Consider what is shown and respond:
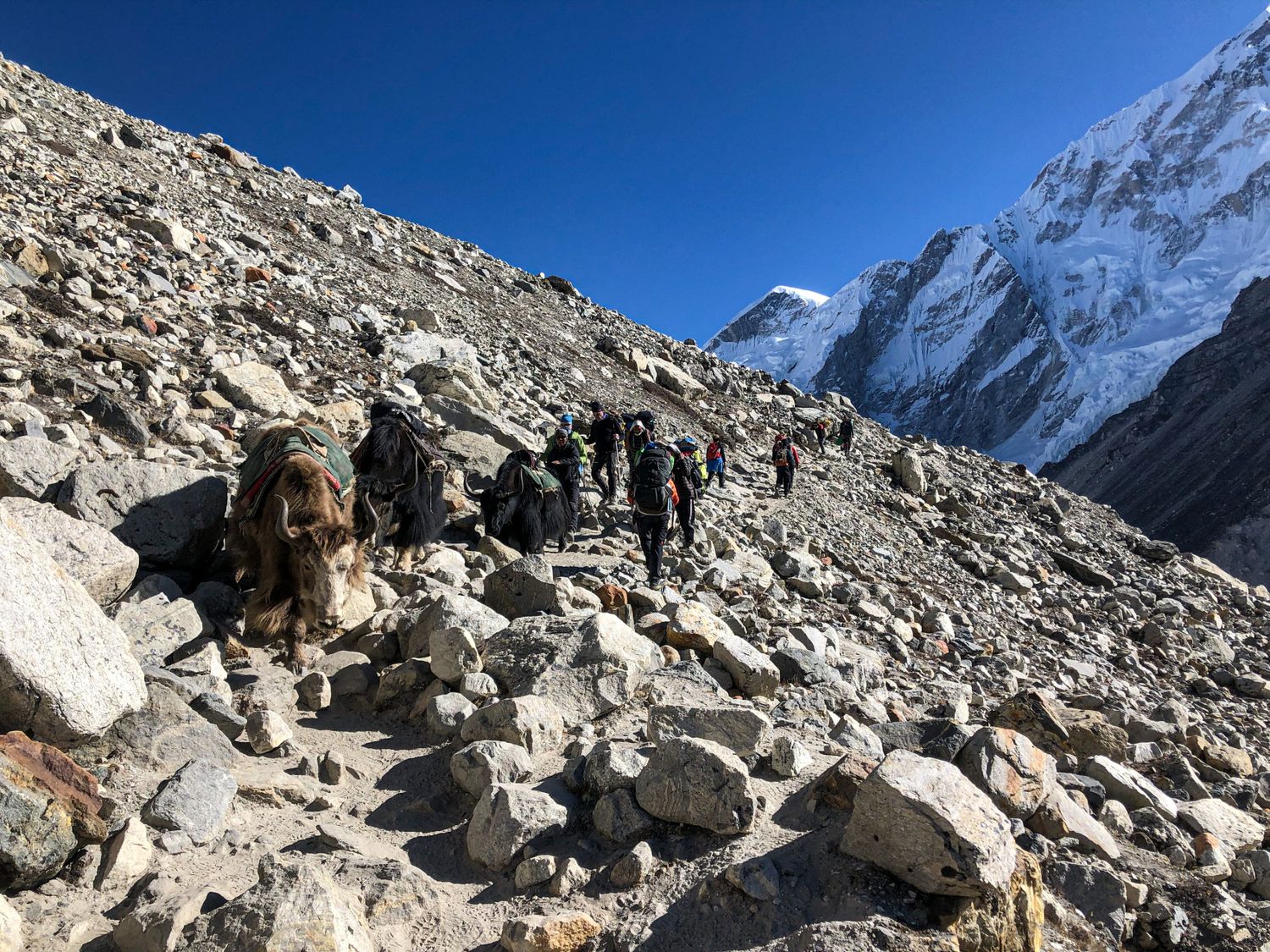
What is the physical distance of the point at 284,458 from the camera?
374 cm

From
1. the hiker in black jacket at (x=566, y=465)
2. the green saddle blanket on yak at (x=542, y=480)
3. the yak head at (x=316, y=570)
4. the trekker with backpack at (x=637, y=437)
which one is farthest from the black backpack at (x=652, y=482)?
the yak head at (x=316, y=570)

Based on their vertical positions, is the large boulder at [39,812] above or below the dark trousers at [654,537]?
below

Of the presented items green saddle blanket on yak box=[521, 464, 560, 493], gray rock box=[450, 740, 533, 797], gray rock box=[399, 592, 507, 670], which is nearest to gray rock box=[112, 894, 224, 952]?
gray rock box=[450, 740, 533, 797]

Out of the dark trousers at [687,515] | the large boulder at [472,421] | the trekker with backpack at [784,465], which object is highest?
the trekker with backpack at [784,465]

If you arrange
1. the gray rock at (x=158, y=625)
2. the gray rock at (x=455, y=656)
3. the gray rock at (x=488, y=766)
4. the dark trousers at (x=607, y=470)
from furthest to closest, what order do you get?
the dark trousers at (x=607, y=470), the gray rock at (x=455, y=656), the gray rock at (x=158, y=625), the gray rock at (x=488, y=766)

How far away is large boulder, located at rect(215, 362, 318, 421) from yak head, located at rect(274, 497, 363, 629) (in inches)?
136

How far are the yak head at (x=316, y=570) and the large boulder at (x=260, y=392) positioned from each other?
→ 346 cm

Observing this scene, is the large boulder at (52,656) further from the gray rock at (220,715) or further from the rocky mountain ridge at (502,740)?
the gray rock at (220,715)

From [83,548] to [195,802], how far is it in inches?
55.6

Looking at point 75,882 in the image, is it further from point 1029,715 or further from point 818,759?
point 1029,715

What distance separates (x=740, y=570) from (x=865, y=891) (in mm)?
4868

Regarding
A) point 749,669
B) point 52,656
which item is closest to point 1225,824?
point 749,669

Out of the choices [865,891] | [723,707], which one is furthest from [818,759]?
[865,891]

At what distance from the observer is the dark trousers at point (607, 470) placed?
9375mm
